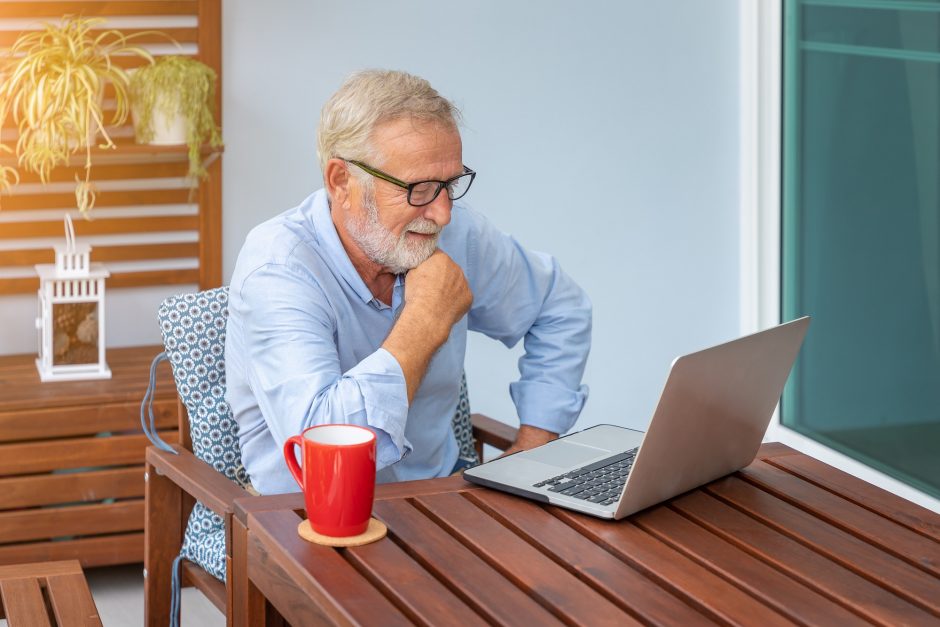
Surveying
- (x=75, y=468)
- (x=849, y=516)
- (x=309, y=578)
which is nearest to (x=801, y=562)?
(x=849, y=516)

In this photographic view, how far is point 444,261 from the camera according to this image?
6.49 ft

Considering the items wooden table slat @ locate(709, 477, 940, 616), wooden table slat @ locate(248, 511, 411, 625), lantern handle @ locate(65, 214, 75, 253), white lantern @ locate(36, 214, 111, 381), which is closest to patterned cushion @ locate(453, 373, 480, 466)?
wooden table slat @ locate(709, 477, 940, 616)

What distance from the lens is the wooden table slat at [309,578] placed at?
49.5 inches

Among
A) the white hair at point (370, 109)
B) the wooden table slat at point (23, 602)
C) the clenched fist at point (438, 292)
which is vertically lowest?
the wooden table slat at point (23, 602)

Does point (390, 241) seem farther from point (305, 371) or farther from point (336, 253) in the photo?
point (305, 371)

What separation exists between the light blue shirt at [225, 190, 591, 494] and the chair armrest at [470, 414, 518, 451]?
1.9 inches

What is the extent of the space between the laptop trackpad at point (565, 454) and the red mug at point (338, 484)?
36 centimetres

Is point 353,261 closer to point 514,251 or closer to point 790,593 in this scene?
point 514,251

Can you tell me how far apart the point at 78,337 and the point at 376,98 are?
139 cm

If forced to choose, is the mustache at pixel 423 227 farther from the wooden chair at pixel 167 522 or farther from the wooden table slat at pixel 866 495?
the wooden table slat at pixel 866 495

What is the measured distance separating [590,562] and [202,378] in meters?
0.96

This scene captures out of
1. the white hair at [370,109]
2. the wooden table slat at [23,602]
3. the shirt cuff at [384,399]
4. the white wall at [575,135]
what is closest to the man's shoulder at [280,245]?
the white hair at [370,109]

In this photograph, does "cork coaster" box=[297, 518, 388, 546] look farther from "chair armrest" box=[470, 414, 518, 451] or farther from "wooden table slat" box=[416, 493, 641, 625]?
"chair armrest" box=[470, 414, 518, 451]

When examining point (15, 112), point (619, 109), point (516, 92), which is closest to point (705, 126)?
point (619, 109)
